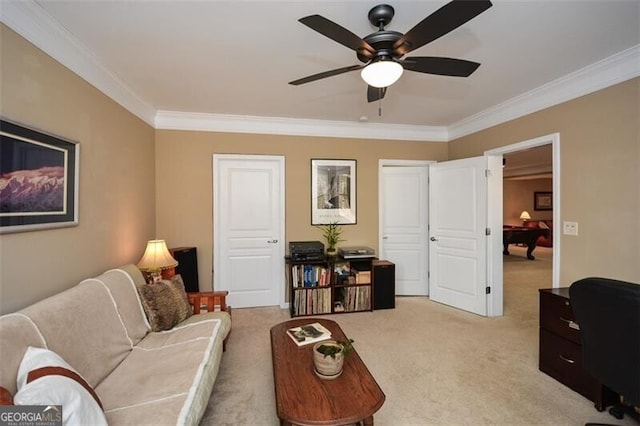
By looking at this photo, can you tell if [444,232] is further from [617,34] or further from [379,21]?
[379,21]

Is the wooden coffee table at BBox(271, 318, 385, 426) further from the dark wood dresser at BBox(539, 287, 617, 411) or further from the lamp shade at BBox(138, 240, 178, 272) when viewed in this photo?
the dark wood dresser at BBox(539, 287, 617, 411)

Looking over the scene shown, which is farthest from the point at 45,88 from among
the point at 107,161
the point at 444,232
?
the point at 444,232

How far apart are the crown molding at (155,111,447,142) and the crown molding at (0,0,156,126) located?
2.63 feet

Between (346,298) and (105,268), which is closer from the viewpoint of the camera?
(105,268)

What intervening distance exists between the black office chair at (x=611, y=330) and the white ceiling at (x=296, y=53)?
167 cm

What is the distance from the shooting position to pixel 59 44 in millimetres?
1883

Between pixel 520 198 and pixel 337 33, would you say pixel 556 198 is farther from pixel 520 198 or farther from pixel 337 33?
pixel 520 198

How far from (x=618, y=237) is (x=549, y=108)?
1389 millimetres

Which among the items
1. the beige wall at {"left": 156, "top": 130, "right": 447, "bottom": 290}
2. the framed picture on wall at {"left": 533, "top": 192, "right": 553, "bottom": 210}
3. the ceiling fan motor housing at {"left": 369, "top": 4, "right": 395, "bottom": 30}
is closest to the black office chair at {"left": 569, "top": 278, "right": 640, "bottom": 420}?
the ceiling fan motor housing at {"left": 369, "top": 4, "right": 395, "bottom": 30}

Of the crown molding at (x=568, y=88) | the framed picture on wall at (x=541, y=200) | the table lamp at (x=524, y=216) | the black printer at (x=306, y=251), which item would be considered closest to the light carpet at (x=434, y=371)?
the black printer at (x=306, y=251)

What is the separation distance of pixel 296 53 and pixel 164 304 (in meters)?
2.27

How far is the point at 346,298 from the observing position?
12.1 ft

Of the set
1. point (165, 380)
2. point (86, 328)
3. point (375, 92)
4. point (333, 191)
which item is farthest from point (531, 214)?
point (86, 328)

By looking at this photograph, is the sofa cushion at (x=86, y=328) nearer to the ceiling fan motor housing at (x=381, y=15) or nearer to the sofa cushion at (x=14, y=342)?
the sofa cushion at (x=14, y=342)
